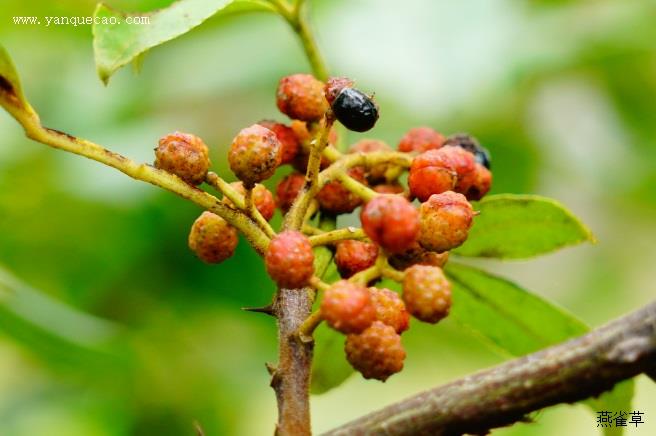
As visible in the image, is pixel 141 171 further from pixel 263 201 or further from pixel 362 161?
pixel 362 161

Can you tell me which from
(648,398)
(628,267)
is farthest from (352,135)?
(648,398)

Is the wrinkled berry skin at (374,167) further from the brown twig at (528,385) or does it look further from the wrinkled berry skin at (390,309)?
the brown twig at (528,385)

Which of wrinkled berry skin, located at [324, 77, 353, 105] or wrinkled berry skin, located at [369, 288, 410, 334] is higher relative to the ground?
wrinkled berry skin, located at [324, 77, 353, 105]

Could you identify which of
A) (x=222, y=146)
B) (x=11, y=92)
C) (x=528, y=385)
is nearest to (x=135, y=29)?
(x=11, y=92)

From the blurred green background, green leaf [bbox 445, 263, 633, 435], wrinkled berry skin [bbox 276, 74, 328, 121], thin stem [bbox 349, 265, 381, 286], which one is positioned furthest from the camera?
the blurred green background

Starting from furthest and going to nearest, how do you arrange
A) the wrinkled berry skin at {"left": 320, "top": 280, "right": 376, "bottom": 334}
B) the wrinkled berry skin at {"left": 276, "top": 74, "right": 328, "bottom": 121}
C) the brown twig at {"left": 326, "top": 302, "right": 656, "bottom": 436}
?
the wrinkled berry skin at {"left": 276, "top": 74, "right": 328, "bottom": 121} < the wrinkled berry skin at {"left": 320, "top": 280, "right": 376, "bottom": 334} < the brown twig at {"left": 326, "top": 302, "right": 656, "bottom": 436}

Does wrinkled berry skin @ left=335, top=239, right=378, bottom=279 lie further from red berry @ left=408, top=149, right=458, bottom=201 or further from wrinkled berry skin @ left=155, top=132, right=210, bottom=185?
wrinkled berry skin @ left=155, top=132, right=210, bottom=185

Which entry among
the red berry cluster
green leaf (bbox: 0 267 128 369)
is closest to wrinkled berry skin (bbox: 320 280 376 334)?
the red berry cluster
